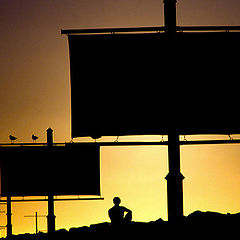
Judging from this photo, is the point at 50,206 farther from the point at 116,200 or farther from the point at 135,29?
the point at 116,200

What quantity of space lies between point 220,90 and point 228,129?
1.15 metres

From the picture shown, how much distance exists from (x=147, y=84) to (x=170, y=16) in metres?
2.83

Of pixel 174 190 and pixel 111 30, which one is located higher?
pixel 111 30

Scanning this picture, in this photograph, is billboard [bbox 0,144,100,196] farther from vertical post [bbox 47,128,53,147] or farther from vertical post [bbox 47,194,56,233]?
vertical post [bbox 47,194,56,233]

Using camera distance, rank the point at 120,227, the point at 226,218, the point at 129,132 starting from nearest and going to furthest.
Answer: the point at 120,227 < the point at 226,218 < the point at 129,132

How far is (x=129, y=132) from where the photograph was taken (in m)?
21.1

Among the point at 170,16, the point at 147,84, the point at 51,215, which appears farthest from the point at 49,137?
the point at 170,16

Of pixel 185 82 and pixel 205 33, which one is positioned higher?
pixel 205 33

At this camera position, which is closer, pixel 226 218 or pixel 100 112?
pixel 226 218

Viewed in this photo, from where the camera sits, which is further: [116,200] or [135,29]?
[135,29]

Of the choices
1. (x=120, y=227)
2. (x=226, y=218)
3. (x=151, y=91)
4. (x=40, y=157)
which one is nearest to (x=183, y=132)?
(x=151, y=91)

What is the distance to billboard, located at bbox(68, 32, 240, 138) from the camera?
21125 millimetres

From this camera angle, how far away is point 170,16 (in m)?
19.1

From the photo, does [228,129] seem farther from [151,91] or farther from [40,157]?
[40,157]
